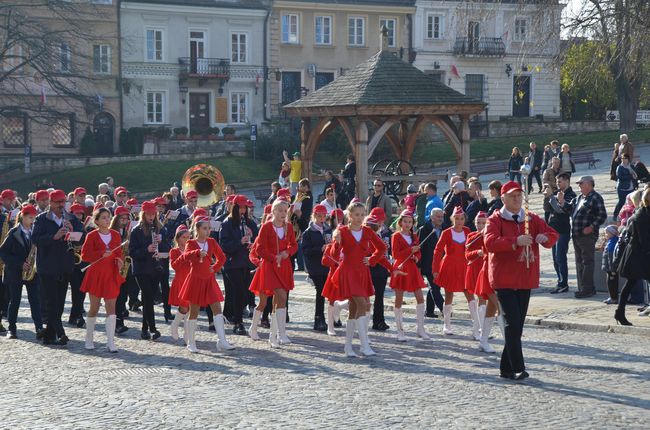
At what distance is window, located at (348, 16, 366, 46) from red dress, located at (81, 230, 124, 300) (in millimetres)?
44957

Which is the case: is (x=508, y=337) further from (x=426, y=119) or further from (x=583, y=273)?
(x=426, y=119)

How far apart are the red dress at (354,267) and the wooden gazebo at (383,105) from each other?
1133cm

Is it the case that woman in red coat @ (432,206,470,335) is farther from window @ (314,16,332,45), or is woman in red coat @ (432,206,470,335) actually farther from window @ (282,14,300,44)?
window @ (314,16,332,45)

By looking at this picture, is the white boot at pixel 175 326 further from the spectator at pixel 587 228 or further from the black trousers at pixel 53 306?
the spectator at pixel 587 228

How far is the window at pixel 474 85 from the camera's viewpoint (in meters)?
59.9

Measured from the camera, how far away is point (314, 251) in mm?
14891

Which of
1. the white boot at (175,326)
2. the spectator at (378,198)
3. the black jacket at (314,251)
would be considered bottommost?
the white boot at (175,326)

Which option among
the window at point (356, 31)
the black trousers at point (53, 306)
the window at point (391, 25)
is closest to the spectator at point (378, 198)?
the black trousers at point (53, 306)

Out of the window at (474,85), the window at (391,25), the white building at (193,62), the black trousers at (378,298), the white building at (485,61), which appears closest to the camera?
the black trousers at (378,298)

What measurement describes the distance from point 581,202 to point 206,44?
1572 inches

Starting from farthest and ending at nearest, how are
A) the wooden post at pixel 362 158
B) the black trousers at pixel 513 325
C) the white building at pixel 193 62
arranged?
the white building at pixel 193 62, the wooden post at pixel 362 158, the black trousers at pixel 513 325

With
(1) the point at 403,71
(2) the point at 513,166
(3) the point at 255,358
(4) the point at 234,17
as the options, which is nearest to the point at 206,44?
(4) the point at 234,17

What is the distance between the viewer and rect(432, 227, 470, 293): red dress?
1405 centimetres

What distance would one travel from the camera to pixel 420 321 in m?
14.0
